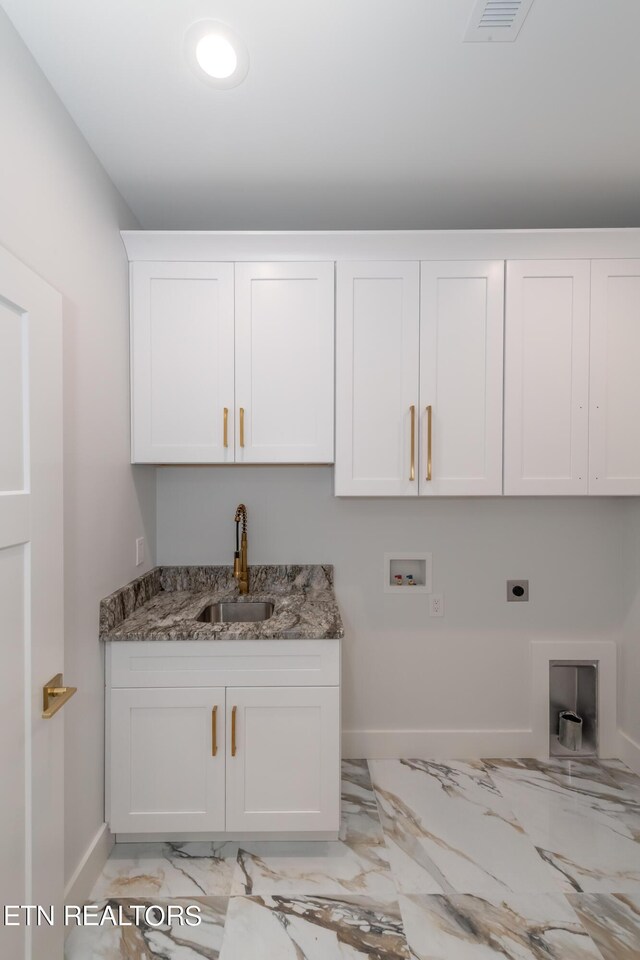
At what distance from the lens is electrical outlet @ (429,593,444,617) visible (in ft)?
8.33

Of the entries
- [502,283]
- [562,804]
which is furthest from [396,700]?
[502,283]

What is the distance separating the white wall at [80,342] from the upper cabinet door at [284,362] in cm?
47

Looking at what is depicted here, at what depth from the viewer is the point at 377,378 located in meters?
2.10

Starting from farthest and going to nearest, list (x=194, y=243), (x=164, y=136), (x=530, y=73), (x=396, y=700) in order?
(x=396, y=700), (x=194, y=243), (x=164, y=136), (x=530, y=73)

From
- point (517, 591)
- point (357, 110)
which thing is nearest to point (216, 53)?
point (357, 110)

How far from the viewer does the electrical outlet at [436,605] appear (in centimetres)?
254

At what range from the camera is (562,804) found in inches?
85.0

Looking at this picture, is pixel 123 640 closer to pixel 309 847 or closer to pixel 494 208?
pixel 309 847

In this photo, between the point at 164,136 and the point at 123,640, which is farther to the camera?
the point at 123,640

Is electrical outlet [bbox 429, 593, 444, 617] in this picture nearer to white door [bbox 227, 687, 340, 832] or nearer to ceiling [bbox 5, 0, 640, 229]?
white door [bbox 227, 687, 340, 832]

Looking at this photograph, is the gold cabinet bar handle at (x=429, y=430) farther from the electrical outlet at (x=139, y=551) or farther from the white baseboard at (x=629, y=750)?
the white baseboard at (x=629, y=750)

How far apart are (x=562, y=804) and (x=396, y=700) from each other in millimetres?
774

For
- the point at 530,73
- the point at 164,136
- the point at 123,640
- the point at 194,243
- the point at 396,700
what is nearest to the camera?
the point at 530,73

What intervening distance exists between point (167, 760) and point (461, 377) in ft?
5.84
